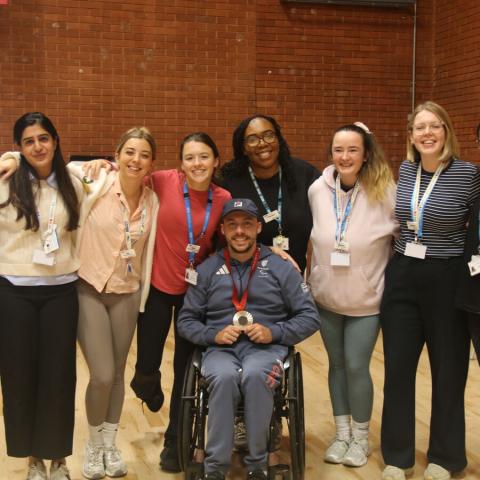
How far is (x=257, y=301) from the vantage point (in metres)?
2.74

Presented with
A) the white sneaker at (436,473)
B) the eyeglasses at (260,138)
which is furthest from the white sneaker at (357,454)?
the eyeglasses at (260,138)

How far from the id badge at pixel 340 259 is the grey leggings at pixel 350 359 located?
26cm

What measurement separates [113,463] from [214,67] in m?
4.84

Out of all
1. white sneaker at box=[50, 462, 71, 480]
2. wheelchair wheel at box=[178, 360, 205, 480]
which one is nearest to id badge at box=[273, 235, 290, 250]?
wheelchair wheel at box=[178, 360, 205, 480]

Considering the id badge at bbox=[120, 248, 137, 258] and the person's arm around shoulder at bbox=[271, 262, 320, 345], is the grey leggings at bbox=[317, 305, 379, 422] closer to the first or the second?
the person's arm around shoulder at bbox=[271, 262, 320, 345]

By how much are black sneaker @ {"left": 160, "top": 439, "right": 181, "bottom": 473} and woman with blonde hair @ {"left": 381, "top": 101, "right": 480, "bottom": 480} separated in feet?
3.04

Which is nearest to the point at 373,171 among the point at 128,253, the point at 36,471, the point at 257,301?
the point at 257,301

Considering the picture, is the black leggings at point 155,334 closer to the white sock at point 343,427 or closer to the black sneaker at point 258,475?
the black sneaker at point 258,475

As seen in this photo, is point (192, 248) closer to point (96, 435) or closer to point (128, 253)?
point (128, 253)

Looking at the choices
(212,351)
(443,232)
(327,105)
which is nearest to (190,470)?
(212,351)

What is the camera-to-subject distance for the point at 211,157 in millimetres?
2836

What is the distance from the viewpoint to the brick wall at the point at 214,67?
6.53m

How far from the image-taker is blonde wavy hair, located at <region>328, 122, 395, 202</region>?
288 cm

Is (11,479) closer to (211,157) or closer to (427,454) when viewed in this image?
(211,157)
